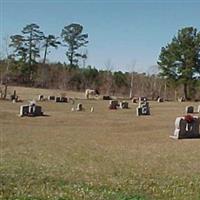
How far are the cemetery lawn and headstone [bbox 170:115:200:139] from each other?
2.89 ft

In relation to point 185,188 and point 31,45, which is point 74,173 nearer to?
point 185,188

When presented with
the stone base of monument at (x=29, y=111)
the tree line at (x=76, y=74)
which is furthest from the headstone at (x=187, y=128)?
the tree line at (x=76, y=74)

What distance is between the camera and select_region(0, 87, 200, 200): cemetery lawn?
9109 millimetres

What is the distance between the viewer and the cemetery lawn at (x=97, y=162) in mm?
9109

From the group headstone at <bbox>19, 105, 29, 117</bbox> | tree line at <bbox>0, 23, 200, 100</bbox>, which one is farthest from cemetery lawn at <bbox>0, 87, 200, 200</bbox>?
tree line at <bbox>0, 23, 200, 100</bbox>

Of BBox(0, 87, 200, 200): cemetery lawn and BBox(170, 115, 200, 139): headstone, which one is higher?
BBox(170, 115, 200, 139): headstone

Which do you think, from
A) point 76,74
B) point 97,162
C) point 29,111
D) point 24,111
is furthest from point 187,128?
point 76,74

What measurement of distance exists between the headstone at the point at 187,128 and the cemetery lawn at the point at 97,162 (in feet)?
2.89

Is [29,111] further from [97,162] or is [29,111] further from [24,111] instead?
[97,162]

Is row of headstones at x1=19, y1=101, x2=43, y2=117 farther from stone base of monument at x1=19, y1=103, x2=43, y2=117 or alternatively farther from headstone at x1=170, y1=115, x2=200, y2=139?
headstone at x1=170, y1=115, x2=200, y2=139

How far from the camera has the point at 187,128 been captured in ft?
84.3

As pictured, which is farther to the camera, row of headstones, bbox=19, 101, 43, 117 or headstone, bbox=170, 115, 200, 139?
Answer: row of headstones, bbox=19, 101, 43, 117

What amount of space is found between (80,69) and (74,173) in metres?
88.7

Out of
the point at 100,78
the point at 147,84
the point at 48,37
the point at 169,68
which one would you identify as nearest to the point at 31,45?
the point at 48,37
